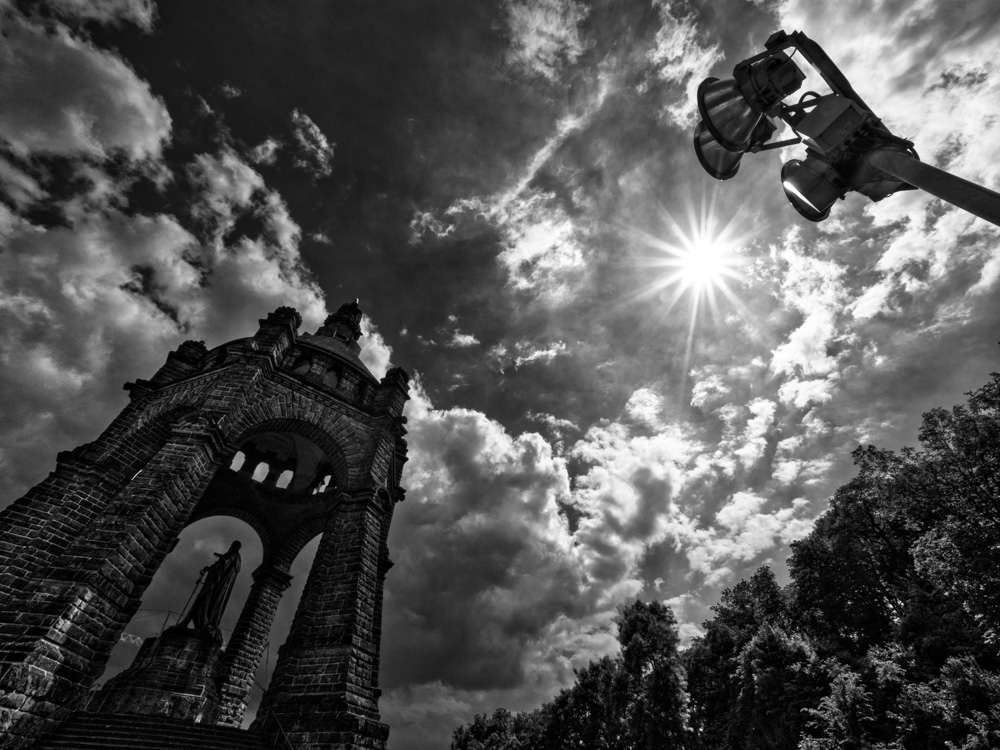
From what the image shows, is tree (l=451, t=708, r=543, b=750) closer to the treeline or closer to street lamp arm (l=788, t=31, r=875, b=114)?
the treeline

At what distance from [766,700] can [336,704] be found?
1793 centimetres

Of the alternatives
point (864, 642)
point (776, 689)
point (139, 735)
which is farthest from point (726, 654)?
point (139, 735)

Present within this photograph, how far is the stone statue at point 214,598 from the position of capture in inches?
417

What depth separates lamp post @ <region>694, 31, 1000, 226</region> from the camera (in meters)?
2.09

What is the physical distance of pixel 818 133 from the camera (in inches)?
92.4

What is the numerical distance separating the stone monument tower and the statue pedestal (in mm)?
28

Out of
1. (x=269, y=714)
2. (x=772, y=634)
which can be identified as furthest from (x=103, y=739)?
(x=772, y=634)

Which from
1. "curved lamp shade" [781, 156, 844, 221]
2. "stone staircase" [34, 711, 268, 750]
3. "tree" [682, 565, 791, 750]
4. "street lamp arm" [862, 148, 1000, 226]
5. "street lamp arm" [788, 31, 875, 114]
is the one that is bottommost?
"stone staircase" [34, 711, 268, 750]

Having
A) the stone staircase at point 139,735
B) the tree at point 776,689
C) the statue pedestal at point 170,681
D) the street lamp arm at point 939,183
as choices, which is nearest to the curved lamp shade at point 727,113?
the street lamp arm at point 939,183

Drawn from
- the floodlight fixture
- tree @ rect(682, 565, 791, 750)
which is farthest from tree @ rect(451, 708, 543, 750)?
the floodlight fixture

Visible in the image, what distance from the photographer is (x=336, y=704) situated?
23.8ft

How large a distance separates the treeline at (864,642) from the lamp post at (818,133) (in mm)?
15582

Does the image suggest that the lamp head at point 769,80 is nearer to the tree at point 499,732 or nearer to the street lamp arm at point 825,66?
the street lamp arm at point 825,66

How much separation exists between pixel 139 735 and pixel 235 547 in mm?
5518
